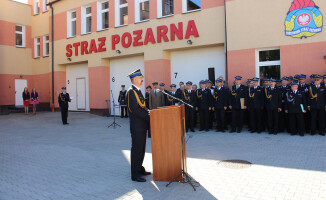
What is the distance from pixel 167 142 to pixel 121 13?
1345 centimetres

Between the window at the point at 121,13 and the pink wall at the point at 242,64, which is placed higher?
the window at the point at 121,13

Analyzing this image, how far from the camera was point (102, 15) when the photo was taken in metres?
17.5

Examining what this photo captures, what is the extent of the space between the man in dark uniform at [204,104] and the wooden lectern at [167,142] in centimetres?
602

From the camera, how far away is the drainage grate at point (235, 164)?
561cm

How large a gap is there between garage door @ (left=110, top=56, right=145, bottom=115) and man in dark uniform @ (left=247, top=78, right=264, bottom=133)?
7613 millimetres

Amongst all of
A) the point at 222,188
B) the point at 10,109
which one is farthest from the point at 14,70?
the point at 222,188

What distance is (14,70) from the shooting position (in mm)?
21750

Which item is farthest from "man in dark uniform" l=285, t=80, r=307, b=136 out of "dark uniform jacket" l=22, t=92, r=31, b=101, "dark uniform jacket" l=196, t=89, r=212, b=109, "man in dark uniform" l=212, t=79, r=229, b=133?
"dark uniform jacket" l=22, t=92, r=31, b=101

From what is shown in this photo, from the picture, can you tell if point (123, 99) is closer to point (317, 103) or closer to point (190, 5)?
point (190, 5)

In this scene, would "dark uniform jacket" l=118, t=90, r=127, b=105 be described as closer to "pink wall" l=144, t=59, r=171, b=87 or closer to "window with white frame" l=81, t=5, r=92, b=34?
"pink wall" l=144, t=59, r=171, b=87

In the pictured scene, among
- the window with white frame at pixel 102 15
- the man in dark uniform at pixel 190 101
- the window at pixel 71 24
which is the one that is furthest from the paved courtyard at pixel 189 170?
the window at pixel 71 24

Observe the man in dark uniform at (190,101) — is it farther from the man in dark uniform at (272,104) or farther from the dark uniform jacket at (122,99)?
the dark uniform jacket at (122,99)

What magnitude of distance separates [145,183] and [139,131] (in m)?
0.95

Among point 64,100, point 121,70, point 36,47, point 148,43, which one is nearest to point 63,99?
point 64,100
